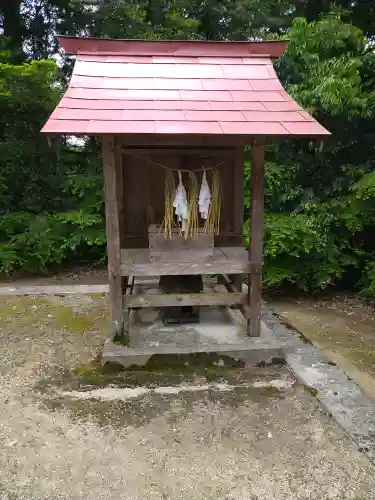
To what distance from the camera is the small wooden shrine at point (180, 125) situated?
3393 mm

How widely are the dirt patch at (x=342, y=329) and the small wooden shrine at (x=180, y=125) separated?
1.28 metres

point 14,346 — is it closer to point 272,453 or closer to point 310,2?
point 272,453

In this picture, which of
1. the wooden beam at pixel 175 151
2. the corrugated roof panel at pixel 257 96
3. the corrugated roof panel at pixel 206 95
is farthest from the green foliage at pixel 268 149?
the corrugated roof panel at pixel 206 95

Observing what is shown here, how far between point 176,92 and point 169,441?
2.98 metres

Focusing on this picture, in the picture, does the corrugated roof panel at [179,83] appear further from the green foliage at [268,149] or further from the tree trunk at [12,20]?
the tree trunk at [12,20]

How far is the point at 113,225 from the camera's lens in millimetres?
3760

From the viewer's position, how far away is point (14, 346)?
14.5 feet

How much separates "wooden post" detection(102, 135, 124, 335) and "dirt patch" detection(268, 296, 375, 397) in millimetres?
2419

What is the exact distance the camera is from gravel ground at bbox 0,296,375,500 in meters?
2.38

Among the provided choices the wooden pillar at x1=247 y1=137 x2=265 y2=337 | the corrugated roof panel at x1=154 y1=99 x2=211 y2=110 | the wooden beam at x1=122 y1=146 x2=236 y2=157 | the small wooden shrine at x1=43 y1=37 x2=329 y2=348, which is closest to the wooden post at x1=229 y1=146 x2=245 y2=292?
the small wooden shrine at x1=43 y1=37 x2=329 y2=348

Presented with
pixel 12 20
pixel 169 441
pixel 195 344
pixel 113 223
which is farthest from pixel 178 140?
pixel 12 20

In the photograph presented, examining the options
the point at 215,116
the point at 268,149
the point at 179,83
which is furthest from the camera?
the point at 268,149

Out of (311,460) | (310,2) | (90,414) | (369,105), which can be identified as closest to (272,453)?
(311,460)

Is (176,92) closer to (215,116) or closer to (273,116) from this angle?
(215,116)
